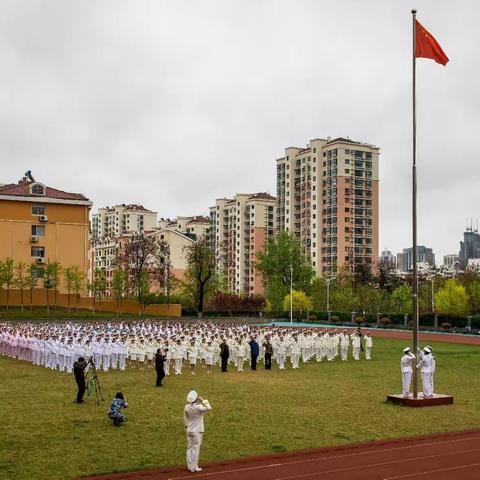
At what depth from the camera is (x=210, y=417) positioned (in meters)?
16.8

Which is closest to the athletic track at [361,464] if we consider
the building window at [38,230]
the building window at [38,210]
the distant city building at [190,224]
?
the building window at [38,230]

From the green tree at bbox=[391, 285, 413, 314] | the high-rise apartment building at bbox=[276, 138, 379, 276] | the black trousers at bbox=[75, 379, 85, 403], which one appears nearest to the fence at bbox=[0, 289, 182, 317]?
the green tree at bbox=[391, 285, 413, 314]

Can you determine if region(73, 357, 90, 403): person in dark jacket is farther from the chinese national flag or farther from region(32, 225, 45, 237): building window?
region(32, 225, 45, 237): building window

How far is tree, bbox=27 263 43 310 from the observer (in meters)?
63.9

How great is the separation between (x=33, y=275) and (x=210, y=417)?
51324 millimetres

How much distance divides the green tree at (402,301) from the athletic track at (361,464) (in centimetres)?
5535

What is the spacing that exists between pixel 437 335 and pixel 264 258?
40896mm

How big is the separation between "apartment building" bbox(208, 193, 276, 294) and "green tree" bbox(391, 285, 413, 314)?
46804mm

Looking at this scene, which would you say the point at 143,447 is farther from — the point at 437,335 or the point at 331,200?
the point at 331,200

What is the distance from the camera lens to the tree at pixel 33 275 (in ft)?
210

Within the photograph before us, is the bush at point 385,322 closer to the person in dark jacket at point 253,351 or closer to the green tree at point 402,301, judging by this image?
the green tree at point 402,301

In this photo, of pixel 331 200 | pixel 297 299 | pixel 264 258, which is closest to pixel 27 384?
pixel 297 299

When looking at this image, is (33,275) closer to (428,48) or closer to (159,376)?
(159,376)

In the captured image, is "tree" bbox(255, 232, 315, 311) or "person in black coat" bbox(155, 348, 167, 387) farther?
"tree" bbox(255, 232, 315, 311)
